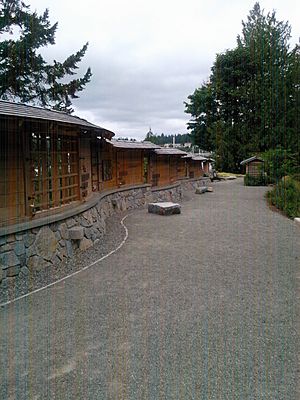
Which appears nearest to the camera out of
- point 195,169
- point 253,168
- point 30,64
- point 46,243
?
point 46,243

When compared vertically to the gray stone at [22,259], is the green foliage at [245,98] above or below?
above

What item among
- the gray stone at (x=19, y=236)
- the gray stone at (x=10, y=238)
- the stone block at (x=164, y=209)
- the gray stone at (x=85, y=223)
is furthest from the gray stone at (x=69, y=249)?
the stone block at (x=164, y=209)

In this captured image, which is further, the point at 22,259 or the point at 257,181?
the point at 257,181

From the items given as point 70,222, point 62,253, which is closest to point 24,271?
point 62,253

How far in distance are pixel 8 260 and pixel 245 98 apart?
33452mm

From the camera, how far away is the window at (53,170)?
7.02 metres

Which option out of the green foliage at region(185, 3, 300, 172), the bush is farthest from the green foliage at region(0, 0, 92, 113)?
the green foliage at region(185, 3, 300, 172)

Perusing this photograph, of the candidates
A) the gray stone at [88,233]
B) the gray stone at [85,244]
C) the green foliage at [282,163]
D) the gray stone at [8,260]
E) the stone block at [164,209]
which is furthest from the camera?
the green foliage at [282,163]

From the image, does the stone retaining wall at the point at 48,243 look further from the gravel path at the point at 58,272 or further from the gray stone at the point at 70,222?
the gravel path at the point at 58,272

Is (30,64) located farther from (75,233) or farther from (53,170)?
(75,233)

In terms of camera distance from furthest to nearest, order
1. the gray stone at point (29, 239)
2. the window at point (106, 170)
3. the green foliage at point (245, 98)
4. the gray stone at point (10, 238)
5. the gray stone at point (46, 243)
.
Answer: the green foliage at point (245, 98)
the window at point (106, 170)
the gray stone at point (46, 243)
the gray stone at point (29, 239)
the gray stone at point (10, 238)

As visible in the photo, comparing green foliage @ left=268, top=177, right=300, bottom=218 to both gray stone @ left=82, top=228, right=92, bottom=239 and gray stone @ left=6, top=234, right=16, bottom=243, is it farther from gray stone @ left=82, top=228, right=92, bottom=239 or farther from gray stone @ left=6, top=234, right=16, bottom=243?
gray stone @ left=6, top=234, right=16, bottom=243

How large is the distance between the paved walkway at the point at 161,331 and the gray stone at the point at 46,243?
891 mm

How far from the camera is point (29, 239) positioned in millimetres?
6273
